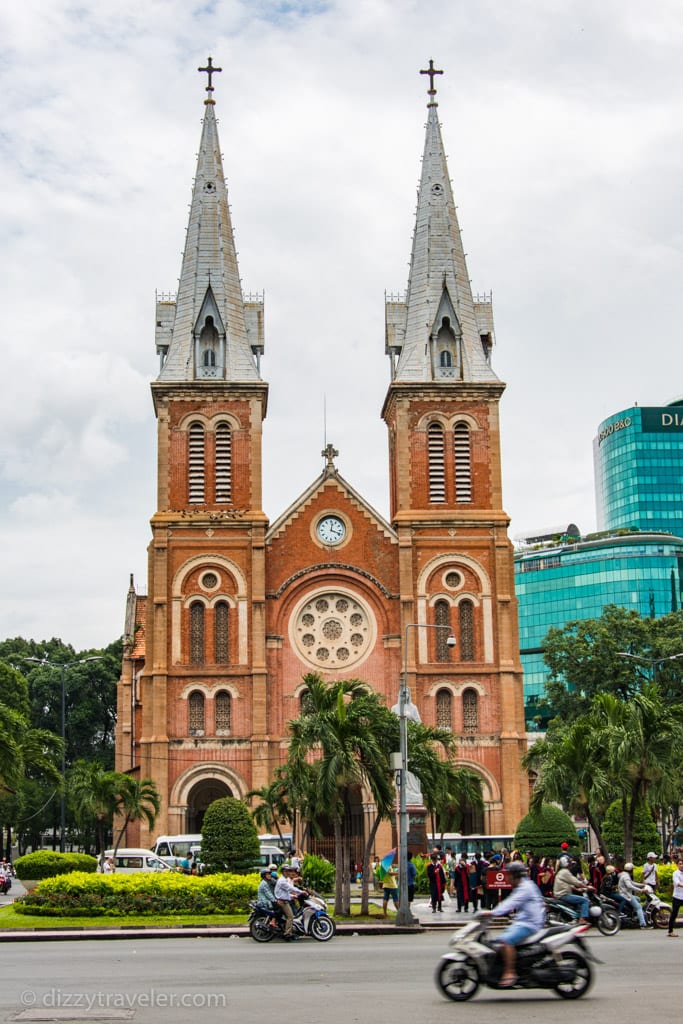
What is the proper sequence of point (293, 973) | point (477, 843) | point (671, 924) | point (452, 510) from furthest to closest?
point (452, 510), point (477, 843), point (671, 924), point (293, 973)

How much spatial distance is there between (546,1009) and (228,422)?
50747 mm

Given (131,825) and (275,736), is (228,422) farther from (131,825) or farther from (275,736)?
(131,825)

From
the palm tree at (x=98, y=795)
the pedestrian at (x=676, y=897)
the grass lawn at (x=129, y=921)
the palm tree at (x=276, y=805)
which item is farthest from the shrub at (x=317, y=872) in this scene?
the palm tree at (x=98, y=795)

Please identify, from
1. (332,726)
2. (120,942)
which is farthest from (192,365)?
(120,942)

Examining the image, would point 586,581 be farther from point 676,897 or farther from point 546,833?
point 676,897

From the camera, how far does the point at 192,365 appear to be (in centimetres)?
6588

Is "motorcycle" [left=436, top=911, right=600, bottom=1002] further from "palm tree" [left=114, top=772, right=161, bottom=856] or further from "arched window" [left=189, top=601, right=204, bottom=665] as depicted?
"arched window" [left=189, top=601, right=204, bottom=665]

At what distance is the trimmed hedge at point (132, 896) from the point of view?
1314 inches

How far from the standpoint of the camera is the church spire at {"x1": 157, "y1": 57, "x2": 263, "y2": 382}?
2603 inches

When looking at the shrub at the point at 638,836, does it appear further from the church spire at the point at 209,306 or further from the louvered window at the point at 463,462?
the church spire at the point at 209,306

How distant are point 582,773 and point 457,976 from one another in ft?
79.8

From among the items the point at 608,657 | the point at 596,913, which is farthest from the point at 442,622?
A: the point at 596,913

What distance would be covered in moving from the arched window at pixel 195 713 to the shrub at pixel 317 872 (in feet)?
66.3

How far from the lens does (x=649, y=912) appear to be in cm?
3067
